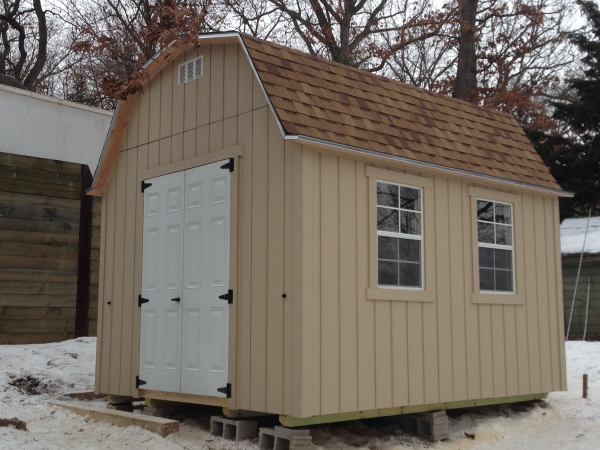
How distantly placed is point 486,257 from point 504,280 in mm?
420

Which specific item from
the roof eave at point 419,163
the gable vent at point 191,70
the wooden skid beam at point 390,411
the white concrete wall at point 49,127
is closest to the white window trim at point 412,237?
the roof eave at point 419,163

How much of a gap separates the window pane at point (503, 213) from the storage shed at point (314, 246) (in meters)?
0.04

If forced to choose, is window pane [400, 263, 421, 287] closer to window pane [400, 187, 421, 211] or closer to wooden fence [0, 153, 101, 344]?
window pane [400, 187, 421, 211]

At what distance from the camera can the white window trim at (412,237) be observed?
7652mm

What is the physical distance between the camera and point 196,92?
27.9 feet

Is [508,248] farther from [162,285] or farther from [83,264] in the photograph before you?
[83,264]

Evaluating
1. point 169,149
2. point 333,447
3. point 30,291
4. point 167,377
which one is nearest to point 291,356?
point 333,447

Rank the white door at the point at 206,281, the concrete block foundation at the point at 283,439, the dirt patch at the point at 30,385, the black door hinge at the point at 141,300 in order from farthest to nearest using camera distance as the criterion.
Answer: the dirt patch at the point at 30,385 < the black door hinge at the point at 141,300 < the white door at the point at 206,281 < the concrete block foundation at the point at 283,439

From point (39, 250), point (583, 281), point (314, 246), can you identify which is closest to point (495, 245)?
point (314, 246)

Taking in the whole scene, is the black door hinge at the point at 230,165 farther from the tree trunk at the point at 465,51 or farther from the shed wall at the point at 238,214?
the tree trunk at the point at 465,51

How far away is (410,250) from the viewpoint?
26.7ft

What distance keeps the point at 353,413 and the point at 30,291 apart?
5572 millimetres

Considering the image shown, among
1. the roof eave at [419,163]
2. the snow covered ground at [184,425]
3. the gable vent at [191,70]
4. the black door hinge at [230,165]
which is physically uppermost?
the gable vent at [191,70]

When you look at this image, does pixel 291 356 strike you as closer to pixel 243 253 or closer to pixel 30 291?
pixel 243 253
